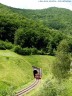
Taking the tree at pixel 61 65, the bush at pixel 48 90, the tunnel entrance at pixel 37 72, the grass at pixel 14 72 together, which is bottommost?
the tunnel entrance at pixel 37 72

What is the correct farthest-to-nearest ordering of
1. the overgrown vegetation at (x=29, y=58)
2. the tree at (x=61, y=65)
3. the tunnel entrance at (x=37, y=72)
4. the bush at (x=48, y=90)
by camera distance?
the tunnel entrance at (x=37, y=72) → the tree at (x=61, y=65) → the overgrown vegetation at (x=29, y=58) → the bush at (x=48, y=90)

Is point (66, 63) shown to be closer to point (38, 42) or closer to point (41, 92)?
point (41, 92)

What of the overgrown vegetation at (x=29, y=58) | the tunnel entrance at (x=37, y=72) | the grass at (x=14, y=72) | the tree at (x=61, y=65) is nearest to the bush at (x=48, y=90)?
the overgrown vegetation at (x=29, y=58)

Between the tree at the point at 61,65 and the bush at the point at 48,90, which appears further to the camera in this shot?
the tree at the point at 61,65

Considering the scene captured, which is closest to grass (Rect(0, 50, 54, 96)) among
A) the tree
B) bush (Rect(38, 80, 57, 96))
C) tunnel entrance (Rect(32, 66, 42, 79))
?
tunnel entrance (Rect(32, 66, 42, 79))

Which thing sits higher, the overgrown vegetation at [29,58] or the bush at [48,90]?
the bush at [48,90]

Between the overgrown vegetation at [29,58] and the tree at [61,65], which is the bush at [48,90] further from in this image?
the tree at [61,65]

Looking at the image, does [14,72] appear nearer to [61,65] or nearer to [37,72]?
[61,65]

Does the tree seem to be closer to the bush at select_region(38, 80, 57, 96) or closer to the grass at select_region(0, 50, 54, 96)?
the grass at select_region(0, 50, 54, 96)

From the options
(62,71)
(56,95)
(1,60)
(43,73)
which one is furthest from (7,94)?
(43,73)

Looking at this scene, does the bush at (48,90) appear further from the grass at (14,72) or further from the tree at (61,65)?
the tree at (61,65)

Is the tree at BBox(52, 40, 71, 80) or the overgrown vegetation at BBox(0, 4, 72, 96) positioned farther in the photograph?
the tree at BBox(52, 40, 71, 80)

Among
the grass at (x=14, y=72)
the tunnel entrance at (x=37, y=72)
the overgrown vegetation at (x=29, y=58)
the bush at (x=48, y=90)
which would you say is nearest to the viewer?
the bush at (x=48, y=90)

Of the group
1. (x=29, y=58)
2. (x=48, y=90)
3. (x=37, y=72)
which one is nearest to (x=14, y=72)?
(x=37, y=72)
